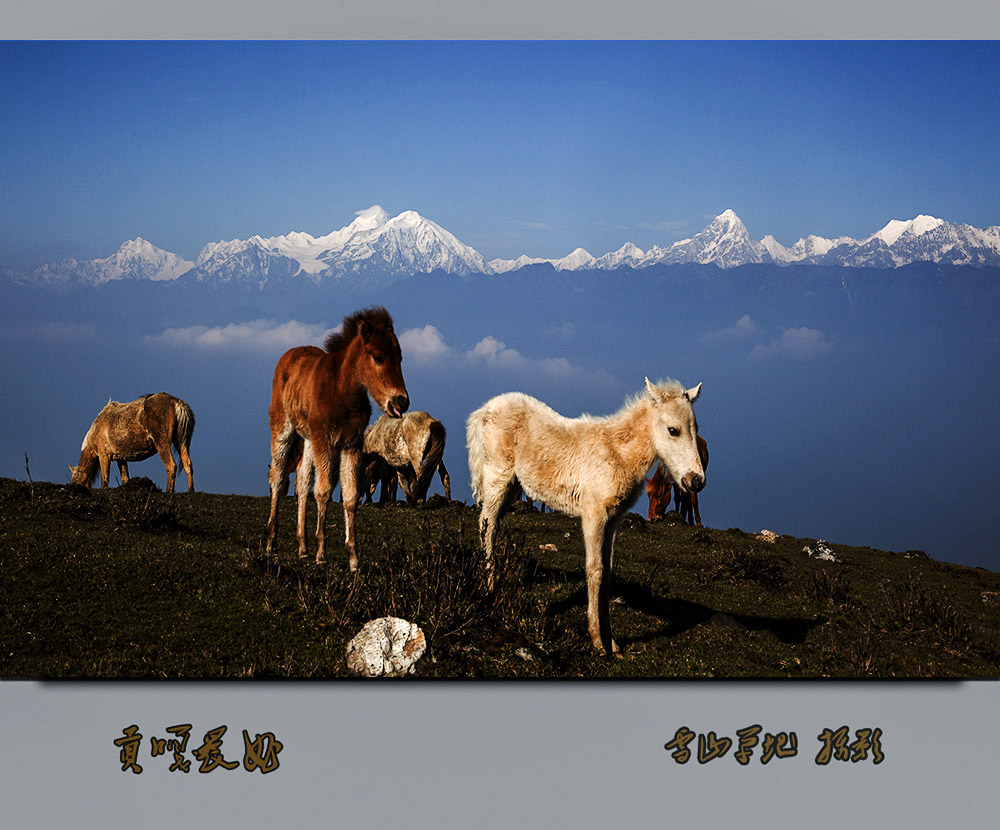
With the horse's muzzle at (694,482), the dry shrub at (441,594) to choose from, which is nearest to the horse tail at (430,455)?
the dry shrub at (441,594)

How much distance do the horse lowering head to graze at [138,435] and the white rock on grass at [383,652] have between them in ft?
28.5

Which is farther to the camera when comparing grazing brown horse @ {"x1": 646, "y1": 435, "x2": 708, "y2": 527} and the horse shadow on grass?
grazing brown horse @ {"x1": 646, "y1": 435, "x2": 708, "y2": 527}

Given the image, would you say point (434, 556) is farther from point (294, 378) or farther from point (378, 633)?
point (294, 378)

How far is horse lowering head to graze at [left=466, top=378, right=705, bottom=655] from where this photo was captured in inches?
262

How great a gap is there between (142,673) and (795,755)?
544 cm

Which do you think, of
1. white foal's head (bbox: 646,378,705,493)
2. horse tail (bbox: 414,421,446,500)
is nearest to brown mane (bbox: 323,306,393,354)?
white foal's head (bbox: 646,378,705,493)

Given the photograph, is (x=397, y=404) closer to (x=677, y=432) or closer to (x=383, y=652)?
(x=383, y=652)

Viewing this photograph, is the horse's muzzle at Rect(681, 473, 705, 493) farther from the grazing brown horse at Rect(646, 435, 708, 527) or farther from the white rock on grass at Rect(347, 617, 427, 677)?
the grazing brown horse at Rect(646, 435, 708, 527)

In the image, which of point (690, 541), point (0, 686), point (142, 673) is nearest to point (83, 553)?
point (0, 686)

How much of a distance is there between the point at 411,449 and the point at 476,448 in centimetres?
849

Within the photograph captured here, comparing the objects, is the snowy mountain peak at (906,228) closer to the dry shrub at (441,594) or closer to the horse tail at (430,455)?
the dry shrub at (441,594)

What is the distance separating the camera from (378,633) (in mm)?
6758

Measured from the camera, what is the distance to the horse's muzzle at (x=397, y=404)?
7.70 metres

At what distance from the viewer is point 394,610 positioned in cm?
724
